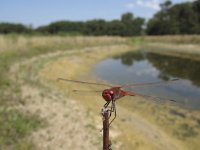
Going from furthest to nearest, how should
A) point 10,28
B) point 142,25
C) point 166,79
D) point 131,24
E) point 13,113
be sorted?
1. point 142,25
2. point 131,24
3. point 10,28
4. point 166,79
5. point 13,113

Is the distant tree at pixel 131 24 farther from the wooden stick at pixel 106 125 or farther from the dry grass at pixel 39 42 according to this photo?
the wooden stick at pixel 106 125

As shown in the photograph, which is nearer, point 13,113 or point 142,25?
point 13,113

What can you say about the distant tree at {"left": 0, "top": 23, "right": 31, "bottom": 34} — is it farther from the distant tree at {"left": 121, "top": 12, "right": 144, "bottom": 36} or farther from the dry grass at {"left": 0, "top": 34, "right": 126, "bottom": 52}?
the distant tree at {"left": 121, "top": 12, "right": 144, "bottom": 36}

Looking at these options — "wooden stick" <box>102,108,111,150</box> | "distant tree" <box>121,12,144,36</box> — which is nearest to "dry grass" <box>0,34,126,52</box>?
"wooden stick" <box>102,108,111,150</box>

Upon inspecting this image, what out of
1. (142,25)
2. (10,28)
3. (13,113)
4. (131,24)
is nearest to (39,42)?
(13,113)

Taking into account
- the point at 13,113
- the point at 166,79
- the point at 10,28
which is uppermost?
the point at 13,113

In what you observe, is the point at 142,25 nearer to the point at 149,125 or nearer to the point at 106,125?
the point at 149,125

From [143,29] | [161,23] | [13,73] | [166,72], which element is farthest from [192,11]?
[13,73]

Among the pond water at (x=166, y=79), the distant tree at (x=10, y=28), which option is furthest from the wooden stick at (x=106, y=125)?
the distant tree at (x=10, y=28)
